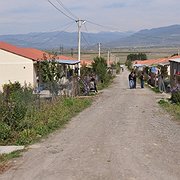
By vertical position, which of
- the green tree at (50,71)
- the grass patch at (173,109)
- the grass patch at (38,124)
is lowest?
the grass patch at (173,109)

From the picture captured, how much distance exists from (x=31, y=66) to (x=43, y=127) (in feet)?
78.9

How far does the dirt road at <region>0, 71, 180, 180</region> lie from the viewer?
8.25 m

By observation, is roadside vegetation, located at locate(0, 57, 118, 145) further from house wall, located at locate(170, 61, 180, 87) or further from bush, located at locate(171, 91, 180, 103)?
house wall, located at locate(170, 61, 180, 87)

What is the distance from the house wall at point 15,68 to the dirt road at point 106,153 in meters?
21.7

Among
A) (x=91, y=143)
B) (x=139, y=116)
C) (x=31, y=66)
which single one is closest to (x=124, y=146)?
(x=91, y=143)

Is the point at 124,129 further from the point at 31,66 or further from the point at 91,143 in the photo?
the point at 31,66

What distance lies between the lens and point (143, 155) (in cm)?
1005

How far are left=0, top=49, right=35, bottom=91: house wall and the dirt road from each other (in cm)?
2174

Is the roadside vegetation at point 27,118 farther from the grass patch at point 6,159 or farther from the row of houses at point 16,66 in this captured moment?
the row of houses at point 16,66

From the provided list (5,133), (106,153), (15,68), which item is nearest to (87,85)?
(15,68)

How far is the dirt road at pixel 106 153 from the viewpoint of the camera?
27.1ft

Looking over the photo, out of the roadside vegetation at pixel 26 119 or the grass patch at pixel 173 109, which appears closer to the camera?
the roadside vegetation at pixel 26 119

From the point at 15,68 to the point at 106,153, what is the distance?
28.8m

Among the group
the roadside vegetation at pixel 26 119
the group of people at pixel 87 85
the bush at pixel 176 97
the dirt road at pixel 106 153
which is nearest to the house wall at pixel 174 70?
the group of people at pixel 87 85
